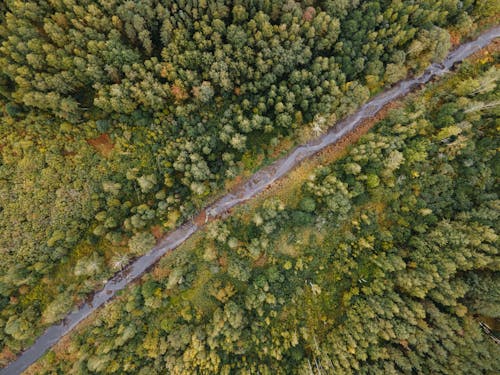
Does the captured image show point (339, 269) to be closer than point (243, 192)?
Yes

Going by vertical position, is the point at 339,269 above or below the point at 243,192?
below

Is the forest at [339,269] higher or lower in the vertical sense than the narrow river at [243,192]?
lower

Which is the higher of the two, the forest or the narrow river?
the narrow river

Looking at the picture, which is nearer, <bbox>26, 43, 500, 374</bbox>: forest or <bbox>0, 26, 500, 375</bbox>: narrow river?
<bbox>26, 43, 500, 374</bbox>: forest

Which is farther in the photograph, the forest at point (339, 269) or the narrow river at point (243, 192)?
the narrow river at point (243, 192)
